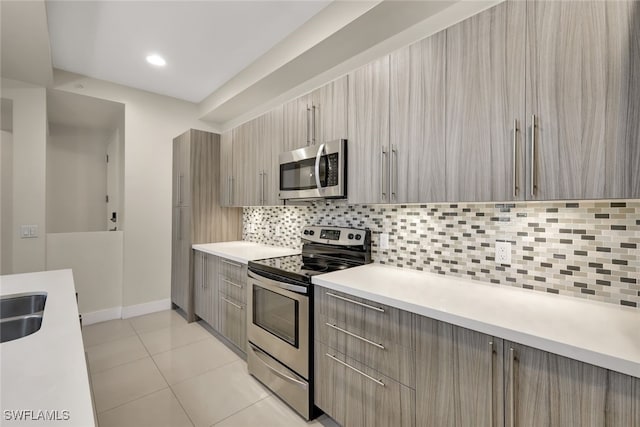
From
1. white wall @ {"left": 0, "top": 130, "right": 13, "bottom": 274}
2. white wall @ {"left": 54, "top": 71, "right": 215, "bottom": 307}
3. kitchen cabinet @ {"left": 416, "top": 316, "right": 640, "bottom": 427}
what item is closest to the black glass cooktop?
kitchen cabinet @ {"left": 416, "top": 316, "right": 640, "bottom": 427}

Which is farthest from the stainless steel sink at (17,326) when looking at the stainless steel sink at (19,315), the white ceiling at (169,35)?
the white ceiling at (169,35)

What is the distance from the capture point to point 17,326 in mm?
1433

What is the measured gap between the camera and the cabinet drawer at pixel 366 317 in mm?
1328

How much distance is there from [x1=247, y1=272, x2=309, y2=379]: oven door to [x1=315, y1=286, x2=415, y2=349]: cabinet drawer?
0.15 m

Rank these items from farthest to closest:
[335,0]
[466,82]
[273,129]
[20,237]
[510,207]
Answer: [20,237] < [273,129] < [335,0] < [510,207] < [466,82]

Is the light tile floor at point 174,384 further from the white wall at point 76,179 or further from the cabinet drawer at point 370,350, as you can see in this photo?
the white wall at point 76,179

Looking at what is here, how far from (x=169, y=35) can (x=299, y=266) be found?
7.36ft

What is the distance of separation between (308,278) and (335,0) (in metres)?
1.89

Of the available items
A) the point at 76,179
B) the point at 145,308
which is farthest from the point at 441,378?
the point at 76,179

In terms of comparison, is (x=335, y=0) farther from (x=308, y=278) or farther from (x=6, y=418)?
(x=6, y=418)

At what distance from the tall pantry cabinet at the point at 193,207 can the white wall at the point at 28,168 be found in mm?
1234

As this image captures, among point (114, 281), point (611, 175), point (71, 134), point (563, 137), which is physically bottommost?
point (114, 281)

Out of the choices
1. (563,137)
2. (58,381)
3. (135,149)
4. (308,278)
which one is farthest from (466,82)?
(135,149)

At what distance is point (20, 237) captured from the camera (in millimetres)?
2807
